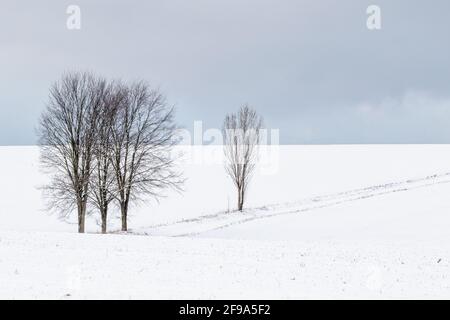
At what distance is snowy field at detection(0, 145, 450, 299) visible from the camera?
1533cm

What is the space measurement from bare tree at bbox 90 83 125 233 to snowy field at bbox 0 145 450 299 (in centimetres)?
353

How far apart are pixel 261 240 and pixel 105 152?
1259 centimetres

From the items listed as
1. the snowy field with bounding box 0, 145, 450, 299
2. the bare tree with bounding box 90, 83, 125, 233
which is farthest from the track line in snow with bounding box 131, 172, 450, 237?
the bare tree with bounding box 90, 83, 125, 233

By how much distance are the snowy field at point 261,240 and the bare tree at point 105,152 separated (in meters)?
3.53

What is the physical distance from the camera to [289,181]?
7150 centimetres

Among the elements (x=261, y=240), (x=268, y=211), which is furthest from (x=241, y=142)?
(x=261, y=240)

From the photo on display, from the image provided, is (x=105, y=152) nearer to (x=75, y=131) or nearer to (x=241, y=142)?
(x=75, y=131)

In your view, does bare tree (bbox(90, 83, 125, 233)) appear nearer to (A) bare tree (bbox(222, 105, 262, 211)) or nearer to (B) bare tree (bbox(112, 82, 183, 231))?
(B) bare tree (bbox(112, 82, 183, 231))

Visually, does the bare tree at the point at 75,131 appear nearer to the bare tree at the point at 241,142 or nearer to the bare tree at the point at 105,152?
the bare tree at the point at 105,152

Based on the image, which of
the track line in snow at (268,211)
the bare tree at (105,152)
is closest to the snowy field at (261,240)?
the track line in snow at (268,211)

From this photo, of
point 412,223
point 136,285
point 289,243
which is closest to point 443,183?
point 412,223

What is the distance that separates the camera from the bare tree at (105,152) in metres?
33.7

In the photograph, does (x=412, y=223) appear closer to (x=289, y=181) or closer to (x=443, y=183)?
(x=443, y=183)

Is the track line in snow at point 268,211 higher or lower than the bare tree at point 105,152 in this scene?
lower
